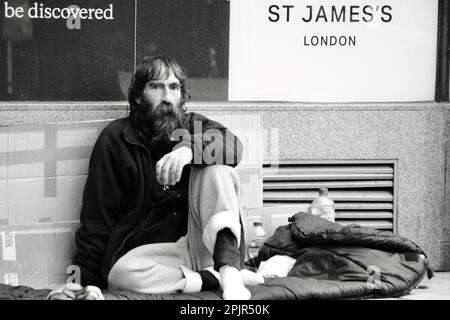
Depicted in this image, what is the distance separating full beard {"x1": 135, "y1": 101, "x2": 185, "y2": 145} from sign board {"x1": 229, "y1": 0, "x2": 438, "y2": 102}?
37.5 inches

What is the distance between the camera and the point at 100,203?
5.58 m

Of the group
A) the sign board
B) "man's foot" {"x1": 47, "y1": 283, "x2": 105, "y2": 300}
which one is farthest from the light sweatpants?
the sign board

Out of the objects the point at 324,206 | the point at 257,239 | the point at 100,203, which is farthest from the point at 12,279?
the point at 324,206

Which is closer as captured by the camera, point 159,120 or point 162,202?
point 162,202

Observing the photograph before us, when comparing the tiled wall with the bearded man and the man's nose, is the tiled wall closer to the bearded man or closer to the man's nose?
the bearded man

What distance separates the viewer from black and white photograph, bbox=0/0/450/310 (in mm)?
5316

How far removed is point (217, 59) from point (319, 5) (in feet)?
2.54

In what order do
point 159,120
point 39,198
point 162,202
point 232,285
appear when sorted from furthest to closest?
point 39,198
point 159,120
point 162,202
point 232,285

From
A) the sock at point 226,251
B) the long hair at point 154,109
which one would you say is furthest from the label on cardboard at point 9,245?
→ the sock at point 226,251

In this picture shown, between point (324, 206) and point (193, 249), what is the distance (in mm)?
1427

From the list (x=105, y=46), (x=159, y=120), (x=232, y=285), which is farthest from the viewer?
(x=105, y=46)

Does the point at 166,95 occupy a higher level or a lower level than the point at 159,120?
higher

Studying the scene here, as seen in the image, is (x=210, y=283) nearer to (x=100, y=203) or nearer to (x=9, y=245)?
(x=100, y=203)
